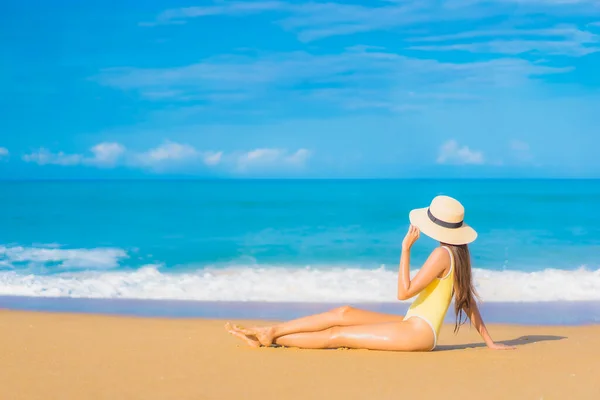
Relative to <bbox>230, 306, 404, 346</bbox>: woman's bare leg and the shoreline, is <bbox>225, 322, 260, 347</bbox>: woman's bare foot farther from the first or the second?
the shoreline

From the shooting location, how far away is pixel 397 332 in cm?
600

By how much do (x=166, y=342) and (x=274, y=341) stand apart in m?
1.16

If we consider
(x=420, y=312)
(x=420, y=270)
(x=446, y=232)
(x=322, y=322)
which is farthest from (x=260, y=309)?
(x=446, y=232)

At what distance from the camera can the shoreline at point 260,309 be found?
9.03 meters

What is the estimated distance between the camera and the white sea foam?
17281 mm

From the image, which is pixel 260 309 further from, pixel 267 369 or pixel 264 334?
pixel 267 369

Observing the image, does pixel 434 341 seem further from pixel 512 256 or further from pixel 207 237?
pixel 207 237

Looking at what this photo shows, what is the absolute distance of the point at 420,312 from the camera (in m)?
5.99

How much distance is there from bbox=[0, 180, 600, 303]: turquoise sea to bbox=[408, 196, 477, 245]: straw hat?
518cm

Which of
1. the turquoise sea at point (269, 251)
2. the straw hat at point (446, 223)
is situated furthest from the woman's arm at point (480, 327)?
the turquoise sea at point (269, 251)

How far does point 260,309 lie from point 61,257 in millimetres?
10441

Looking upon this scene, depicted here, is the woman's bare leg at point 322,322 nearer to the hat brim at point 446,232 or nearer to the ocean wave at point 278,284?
the hat brim at point 446,232

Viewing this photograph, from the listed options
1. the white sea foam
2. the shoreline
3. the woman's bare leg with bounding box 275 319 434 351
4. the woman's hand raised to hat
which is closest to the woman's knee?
the woman's bare leg with bounding box 275 319 434 351

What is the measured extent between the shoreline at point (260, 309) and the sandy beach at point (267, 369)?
1.67m
